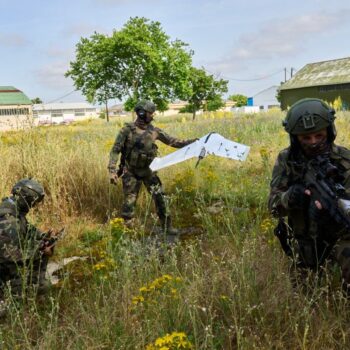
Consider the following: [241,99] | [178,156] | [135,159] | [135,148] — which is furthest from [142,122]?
[241,99]

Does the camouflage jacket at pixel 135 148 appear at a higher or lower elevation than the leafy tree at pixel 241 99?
lower

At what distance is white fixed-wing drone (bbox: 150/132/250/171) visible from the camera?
398 centimetres

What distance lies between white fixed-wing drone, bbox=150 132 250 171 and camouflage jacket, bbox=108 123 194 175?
500 mm

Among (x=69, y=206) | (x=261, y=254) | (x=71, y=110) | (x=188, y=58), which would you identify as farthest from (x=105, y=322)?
(x=71, y=110)

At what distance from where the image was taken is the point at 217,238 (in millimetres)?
3738

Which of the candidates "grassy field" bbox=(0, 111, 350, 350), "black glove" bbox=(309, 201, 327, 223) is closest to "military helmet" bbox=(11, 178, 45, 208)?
"grassy field" bbox=(0, 111, 350, 350)

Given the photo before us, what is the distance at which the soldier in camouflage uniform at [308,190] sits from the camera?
2.45 meters

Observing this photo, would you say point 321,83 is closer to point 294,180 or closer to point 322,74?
point 322,74

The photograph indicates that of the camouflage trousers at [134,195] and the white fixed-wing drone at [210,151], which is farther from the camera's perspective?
the camouflage trousers at [134,195]

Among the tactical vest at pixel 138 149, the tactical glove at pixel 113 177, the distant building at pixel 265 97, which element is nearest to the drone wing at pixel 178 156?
the tactical vest at pixel 138 149

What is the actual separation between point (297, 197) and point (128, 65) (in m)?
25.0

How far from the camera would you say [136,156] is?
500 centimetres

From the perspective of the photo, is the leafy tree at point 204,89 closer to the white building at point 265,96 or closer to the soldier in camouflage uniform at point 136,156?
the soldier in camouflage uniform at point 136,156

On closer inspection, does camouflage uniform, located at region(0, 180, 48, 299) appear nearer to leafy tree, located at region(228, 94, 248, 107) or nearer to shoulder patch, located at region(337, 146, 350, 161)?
shoulder patch, located at region(337, 146, 350, 161)
